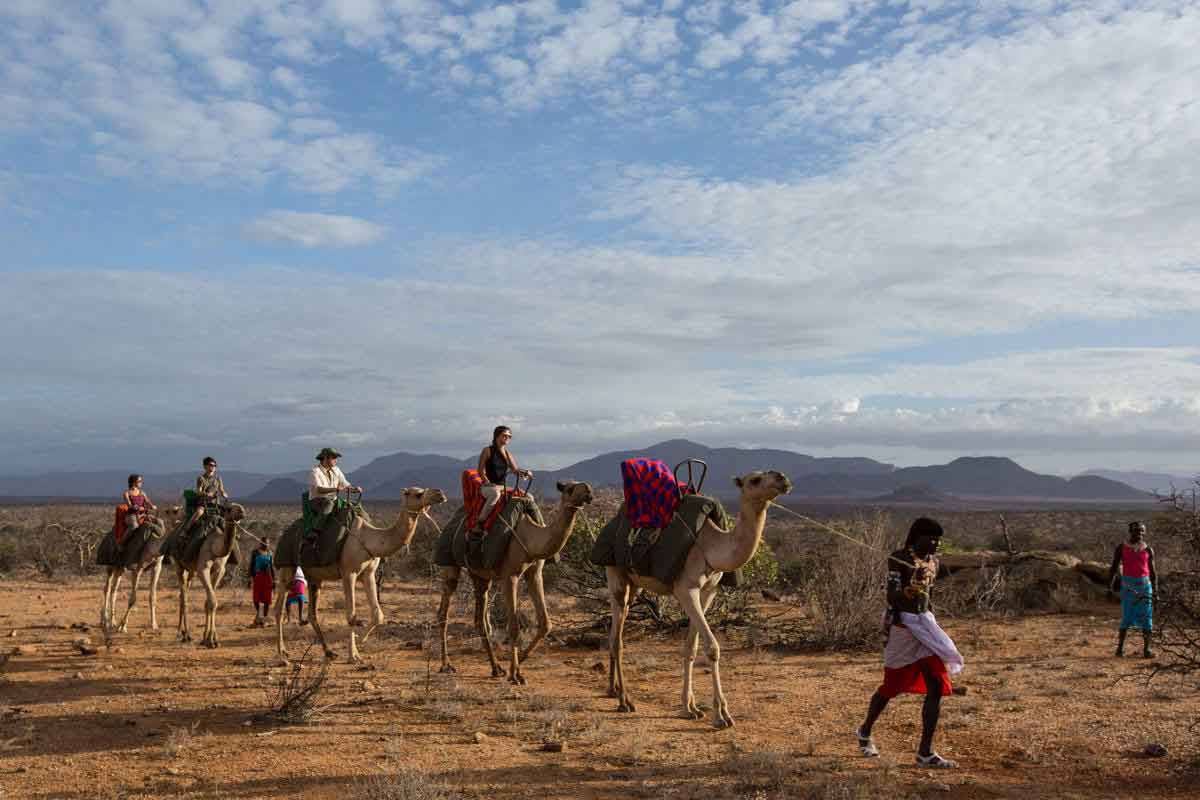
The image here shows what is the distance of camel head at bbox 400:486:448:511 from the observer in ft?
40.4

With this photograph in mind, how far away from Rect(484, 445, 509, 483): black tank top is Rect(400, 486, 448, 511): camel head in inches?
30.6

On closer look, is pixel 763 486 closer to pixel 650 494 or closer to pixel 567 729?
pixel 650 494

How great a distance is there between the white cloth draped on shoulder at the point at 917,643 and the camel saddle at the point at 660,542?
8.62ft

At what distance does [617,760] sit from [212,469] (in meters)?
10.5

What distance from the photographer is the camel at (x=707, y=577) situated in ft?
31.2

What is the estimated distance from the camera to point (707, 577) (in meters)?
10.4

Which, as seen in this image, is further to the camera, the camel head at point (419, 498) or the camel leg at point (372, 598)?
the camel leg at point (372, 598)

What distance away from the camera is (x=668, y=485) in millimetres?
10883

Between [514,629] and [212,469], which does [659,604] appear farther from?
[212,469]

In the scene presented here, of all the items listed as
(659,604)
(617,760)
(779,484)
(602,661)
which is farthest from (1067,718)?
(659,604)

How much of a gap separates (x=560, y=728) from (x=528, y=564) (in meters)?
2.99

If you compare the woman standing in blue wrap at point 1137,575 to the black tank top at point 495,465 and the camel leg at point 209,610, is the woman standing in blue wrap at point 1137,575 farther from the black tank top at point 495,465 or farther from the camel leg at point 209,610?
the camel leg at point 209,610

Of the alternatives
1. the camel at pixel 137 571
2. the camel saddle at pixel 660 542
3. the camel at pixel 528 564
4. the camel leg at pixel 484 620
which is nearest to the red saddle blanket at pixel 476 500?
the camel at pixel 528 564

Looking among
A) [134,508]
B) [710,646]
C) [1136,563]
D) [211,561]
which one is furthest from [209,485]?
[1136,563]
